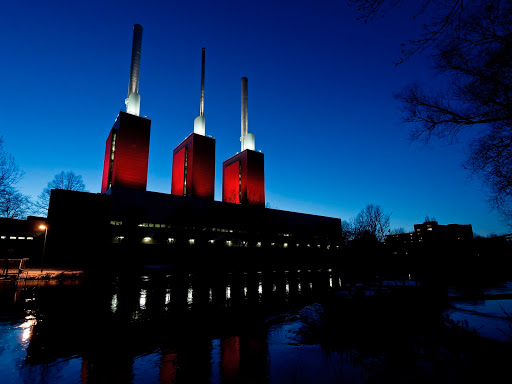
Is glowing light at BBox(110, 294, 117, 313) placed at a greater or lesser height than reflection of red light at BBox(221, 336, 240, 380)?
greater

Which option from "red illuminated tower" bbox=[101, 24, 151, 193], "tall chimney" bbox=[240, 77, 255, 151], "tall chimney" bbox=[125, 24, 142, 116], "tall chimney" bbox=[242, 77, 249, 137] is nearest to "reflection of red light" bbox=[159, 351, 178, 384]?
"red illuminated tower" bbox=[101, 24, 151, 193]

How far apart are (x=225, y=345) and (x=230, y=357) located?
71cm

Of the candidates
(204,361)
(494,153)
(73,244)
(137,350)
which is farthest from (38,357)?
(73,244)

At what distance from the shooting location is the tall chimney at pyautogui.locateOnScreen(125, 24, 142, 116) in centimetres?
5269

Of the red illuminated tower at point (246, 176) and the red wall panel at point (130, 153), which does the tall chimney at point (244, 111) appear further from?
the red wall panel at point (130, 153)

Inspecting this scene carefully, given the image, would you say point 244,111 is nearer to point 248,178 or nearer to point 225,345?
point 248,178

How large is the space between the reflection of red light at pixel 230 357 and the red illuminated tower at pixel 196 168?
5158 cm

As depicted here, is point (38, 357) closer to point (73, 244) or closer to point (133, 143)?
point (73, 244)

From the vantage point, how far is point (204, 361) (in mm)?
4820

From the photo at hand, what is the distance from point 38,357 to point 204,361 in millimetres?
3250

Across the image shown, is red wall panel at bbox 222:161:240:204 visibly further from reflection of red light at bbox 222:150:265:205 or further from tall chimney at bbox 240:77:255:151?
tall chimney at bbox 240:77:255:151

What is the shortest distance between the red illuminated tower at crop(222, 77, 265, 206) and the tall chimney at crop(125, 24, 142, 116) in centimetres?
2516

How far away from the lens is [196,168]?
56.8m

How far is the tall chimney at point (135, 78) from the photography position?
2074 inches
